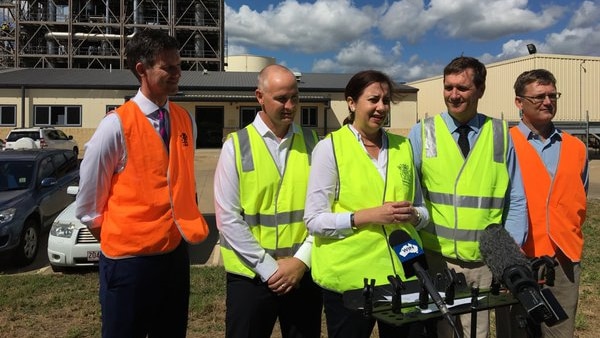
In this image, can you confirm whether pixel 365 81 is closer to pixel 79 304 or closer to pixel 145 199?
pixel 145 199

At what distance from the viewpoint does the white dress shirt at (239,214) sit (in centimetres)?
260

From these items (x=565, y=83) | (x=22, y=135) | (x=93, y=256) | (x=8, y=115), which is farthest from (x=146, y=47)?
(x=8, y=115)

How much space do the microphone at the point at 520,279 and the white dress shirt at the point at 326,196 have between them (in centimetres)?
60

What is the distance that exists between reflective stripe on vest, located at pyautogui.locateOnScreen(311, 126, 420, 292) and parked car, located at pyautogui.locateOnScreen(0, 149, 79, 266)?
603 centimetres

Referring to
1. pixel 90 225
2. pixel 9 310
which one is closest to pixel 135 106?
pixel 90 225

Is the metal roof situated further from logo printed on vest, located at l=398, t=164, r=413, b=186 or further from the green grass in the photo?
logo printed on vest, located at l=398, t=164, r=413, b=186

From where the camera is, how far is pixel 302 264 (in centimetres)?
265

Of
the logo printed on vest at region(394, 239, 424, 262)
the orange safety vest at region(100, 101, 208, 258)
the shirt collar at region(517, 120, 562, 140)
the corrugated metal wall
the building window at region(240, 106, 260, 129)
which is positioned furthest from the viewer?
the building window at region(240, 106, 260, 129)

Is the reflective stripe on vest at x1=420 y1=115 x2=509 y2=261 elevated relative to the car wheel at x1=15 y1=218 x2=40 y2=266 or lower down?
elevated

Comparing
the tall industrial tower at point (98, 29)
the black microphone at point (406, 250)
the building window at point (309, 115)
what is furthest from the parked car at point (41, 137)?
the tall industrial tower at point (98, 29)

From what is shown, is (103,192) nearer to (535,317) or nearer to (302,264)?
(302,264)

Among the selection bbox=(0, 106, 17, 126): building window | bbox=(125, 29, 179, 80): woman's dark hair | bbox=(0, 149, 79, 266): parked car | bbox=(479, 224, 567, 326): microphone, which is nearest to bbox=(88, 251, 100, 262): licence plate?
bbox=(0, 149, 79, 266): parked car

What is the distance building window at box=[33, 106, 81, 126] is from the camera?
30609 mm

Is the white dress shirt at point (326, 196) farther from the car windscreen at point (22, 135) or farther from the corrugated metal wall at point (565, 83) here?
the corrugated metal wall at point (565, 83)
